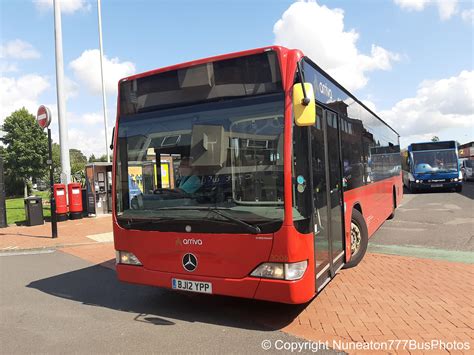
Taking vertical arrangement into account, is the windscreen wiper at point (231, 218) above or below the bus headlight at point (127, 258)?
above

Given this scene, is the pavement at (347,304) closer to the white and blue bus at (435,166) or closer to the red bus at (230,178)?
the red bus at (230,178)

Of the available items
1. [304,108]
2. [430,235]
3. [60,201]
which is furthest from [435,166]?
[304,108]

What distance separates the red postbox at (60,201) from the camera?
565 inches

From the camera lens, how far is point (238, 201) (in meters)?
4.08

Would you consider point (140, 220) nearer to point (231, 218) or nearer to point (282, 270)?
point (231, 218)

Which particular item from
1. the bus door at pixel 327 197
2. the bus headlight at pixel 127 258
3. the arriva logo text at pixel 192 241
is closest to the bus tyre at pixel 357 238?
the bus door at pixel 327 197

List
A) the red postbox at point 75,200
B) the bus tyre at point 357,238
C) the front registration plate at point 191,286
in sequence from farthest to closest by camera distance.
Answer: the red postbox at point 75,200, the bus tyre at point 357,238, the front registration plate at point 191,286

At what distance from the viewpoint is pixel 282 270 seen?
12.6ft

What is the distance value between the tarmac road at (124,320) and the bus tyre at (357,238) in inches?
84.4

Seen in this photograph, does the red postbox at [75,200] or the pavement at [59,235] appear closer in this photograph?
the pavement at [59,235]

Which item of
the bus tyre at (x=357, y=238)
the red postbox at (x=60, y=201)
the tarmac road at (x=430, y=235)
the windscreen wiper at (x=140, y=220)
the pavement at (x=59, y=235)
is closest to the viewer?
the windscreen wiper at (x=140, y=220)

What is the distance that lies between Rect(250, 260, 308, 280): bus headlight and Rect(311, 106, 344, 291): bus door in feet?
1.22

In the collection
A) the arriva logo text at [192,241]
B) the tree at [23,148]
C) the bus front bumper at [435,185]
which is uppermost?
the tree at [23,148]

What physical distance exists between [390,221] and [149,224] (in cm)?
903
